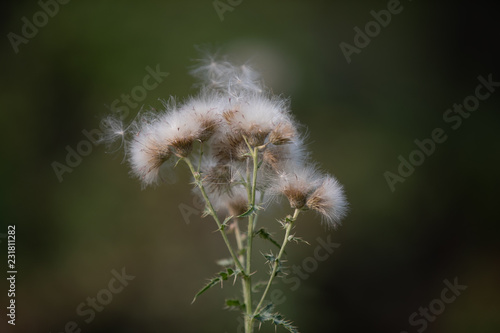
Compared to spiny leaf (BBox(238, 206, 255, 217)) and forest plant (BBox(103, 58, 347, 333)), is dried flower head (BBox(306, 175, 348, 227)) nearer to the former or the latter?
forest plant (BBox(103, 58, 347, 333))

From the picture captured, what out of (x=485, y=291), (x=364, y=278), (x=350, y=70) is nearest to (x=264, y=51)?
(x=350, y=70)

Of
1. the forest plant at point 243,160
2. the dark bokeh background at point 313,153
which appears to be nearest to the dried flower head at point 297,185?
the forest plant at point 243,160

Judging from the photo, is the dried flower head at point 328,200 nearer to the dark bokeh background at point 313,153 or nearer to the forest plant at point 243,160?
the forest plant at point 243,160

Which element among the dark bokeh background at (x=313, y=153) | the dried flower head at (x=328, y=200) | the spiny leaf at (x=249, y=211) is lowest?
the dried flower head at (x=328, y=200)

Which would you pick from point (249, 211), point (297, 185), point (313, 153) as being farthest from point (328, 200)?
point (313, 153)

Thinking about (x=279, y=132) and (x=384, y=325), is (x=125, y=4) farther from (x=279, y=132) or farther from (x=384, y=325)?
(x=384, y=325)

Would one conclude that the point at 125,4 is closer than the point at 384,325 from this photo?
No
